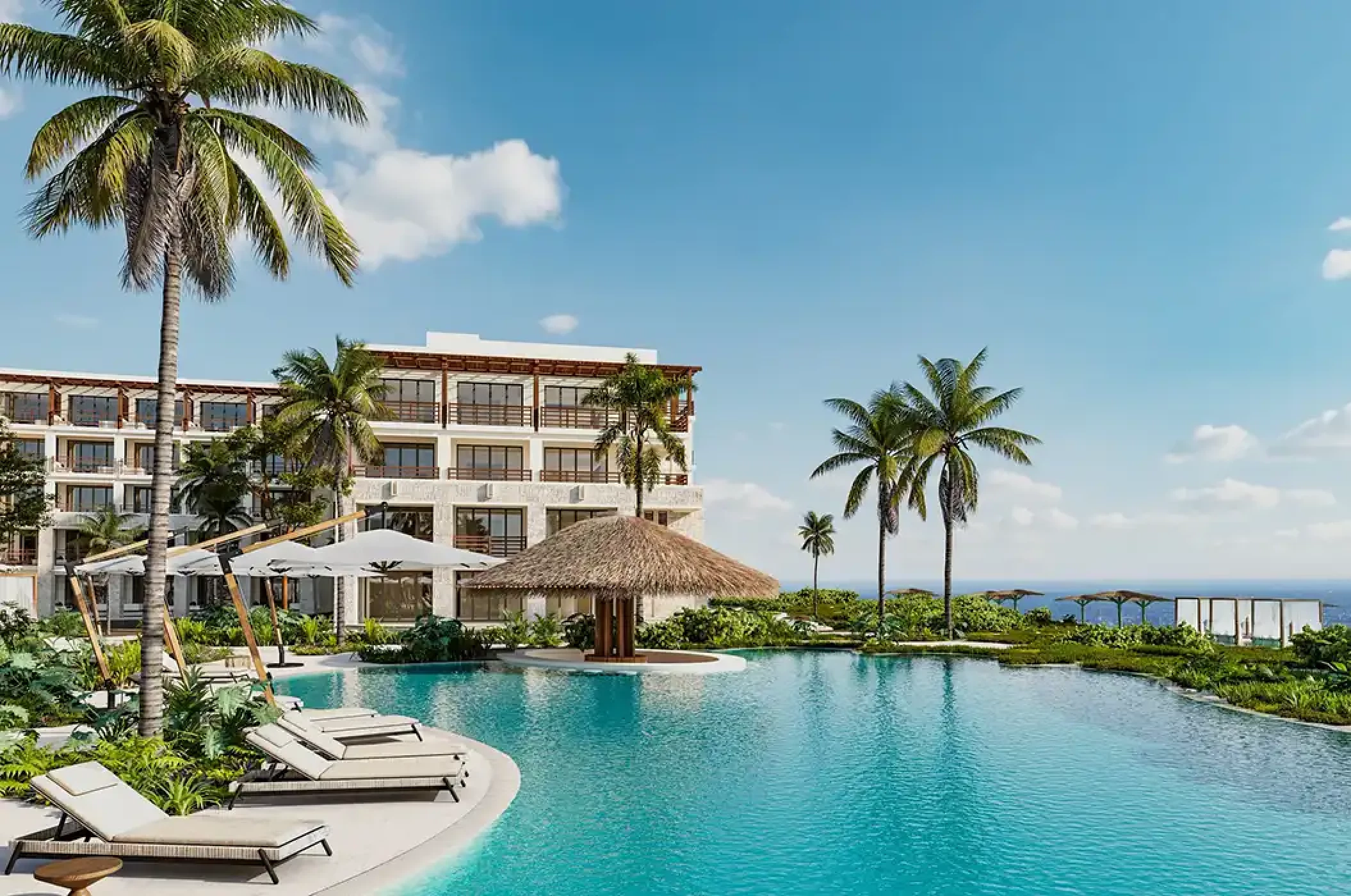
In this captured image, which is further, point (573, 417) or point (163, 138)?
point (573, 417)

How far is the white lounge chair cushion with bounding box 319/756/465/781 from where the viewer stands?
10.2 m

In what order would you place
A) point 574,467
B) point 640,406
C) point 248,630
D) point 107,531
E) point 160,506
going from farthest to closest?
point 574,467 → point 107,531 → point 640,406 → point 248,630 → point 160,506

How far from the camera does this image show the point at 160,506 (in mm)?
11820

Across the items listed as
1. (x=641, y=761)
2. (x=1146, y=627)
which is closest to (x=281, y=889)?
(x=641, y=761)

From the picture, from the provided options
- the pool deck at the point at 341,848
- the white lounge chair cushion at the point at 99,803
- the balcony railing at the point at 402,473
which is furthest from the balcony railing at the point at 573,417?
the white lounge chair cushion at the point at 99,803

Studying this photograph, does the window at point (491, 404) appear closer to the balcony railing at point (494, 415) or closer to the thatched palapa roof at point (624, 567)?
the balcony railing at point (494, 415)

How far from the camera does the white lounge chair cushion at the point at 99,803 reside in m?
7.81

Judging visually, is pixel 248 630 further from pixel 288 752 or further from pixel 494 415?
pixel 494 415

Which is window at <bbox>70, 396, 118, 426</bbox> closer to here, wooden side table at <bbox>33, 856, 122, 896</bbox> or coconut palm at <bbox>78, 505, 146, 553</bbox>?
coconut palm at <bbox>78, 505, 146, 553</bbox>

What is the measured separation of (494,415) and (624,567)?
69.1 ft

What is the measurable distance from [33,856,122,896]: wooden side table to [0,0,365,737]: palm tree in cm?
465

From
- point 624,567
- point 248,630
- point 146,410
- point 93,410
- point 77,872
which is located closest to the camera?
point 77,872

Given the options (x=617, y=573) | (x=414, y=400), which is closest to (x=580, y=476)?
(x=414, y=400)

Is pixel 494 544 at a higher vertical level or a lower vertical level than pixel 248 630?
higher
